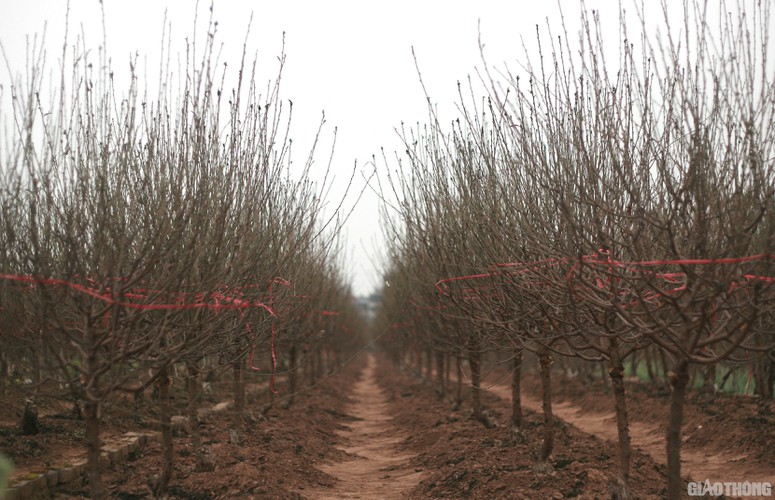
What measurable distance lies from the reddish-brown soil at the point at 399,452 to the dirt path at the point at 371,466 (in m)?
0.03

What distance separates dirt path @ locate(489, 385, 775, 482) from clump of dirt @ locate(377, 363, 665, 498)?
0.88 m

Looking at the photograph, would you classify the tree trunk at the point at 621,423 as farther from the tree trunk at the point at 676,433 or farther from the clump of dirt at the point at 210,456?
the clump of dirt at the point at 210,456

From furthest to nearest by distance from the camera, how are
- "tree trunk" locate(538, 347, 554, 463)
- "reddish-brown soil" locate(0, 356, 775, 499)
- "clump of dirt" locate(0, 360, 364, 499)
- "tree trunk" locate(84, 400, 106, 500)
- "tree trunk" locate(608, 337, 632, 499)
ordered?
"tree trunk" locate(538, 347, 554, 463) → "reddish-brown soil" locate(0, 356, 775, 499) → "clump of dirt" locate(0, 360, 364, 499) → "tree trunk" locate(608, 337, 632, 499) → "tree trunk" locate(84, 400, 106, 500)

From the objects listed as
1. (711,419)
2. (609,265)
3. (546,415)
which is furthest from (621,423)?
(711,419)

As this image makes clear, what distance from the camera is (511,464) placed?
7852mm

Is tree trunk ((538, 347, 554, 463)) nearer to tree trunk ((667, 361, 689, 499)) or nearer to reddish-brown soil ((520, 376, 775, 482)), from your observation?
reddish-brown soil ((520, 376, 775, 482))

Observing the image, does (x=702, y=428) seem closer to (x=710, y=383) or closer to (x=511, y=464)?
(x=710, y=383)

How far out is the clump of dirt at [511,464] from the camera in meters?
6.45

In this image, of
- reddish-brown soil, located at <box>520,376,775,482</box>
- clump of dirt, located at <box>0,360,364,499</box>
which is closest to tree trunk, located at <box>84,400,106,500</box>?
clump of dirt, located at <box>0,360,364,499</box>

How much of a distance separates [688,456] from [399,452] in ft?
14.2

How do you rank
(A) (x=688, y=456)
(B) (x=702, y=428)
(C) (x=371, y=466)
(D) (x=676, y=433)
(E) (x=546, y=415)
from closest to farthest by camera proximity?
(D) (x=676, y=433) < (E) (x=546, y=415) < (A) (x=688, y=456) < (C) (x=371, y=466) < (B) (x=702, y=428)

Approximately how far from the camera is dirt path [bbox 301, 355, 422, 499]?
811cm

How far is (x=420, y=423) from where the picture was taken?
13484 millimetres

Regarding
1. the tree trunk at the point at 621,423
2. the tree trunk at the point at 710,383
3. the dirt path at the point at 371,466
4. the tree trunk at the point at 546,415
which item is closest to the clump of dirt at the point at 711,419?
the tree trunk at the point at 710,383
